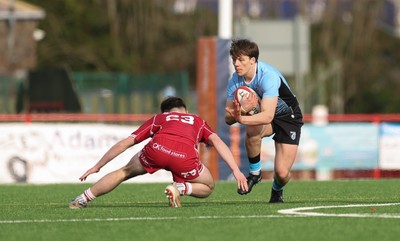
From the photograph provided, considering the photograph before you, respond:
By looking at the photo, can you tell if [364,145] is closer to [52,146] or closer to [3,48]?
[52,146]

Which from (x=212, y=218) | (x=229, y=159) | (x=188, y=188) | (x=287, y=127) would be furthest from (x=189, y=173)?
(x=212, y=218)

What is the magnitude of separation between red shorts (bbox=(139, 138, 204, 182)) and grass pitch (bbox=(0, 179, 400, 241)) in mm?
401

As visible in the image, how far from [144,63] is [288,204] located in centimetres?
5391

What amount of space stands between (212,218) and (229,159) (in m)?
1.25

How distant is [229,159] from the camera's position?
1234 cm

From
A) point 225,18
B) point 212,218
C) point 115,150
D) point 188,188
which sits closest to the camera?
point 212,218

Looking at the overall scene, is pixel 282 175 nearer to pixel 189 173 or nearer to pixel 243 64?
pixel 189 173

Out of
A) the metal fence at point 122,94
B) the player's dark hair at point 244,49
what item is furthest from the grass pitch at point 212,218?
the metal fence at point 122,94

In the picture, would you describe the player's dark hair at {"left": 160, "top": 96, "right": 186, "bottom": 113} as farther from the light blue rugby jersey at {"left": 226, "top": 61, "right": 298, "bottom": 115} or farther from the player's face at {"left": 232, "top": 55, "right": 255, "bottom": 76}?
the player's face at {"left": 232, "top": 55, "right": 255, "bottom": 76}

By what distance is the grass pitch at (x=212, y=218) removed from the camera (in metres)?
9.89

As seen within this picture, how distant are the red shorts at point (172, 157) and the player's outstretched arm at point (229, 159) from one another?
265 mm

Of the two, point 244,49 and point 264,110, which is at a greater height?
point 244,49

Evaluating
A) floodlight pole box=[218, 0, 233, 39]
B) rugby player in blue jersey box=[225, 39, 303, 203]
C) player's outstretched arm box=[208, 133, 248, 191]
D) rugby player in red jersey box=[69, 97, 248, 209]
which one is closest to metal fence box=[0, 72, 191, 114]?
floodlight pole box=[218, 0, 233, 39]

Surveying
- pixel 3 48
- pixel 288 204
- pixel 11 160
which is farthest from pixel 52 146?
pixel 3 48
